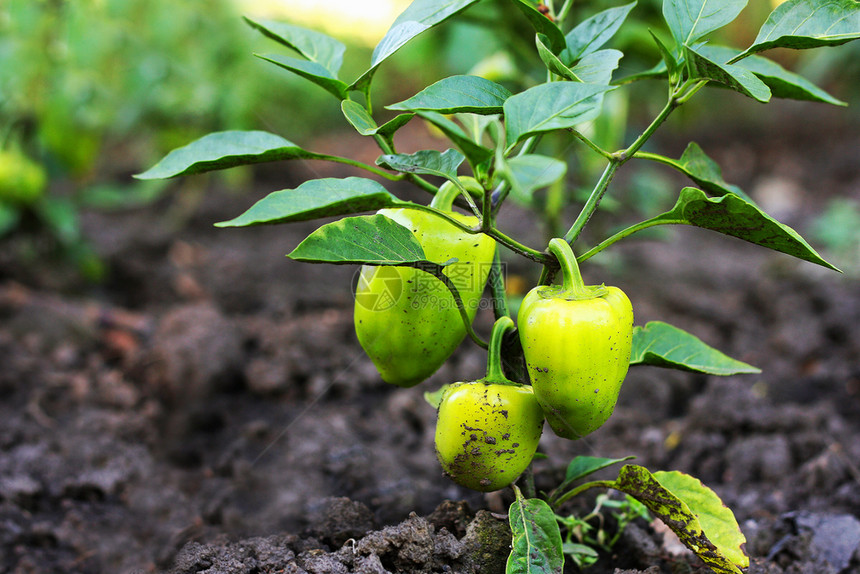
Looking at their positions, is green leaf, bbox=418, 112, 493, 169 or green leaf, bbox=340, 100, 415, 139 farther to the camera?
green leaf, bbox=340, 100, 415, 139

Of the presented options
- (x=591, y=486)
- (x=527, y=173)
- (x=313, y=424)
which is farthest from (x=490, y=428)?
(x=313, y=424)

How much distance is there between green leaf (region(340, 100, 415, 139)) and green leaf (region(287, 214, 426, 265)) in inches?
3.6

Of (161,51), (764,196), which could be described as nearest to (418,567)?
(161,51)

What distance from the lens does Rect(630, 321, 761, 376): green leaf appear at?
803mm

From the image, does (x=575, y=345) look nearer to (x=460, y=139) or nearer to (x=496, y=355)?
(x=496, y=355)

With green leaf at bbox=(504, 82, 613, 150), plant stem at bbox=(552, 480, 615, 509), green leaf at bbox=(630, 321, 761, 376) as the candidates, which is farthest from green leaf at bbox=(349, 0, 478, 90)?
plant stem at bbox=(552, 480, 615, 509)

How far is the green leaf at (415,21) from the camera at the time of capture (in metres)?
0.62

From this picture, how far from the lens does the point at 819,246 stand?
2.71m

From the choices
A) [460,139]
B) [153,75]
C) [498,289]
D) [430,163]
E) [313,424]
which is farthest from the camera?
[153,75]

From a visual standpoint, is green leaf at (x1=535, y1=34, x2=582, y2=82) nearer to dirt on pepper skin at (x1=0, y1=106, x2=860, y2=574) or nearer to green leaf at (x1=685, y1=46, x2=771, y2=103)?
green leaf at (x1=685, y1=46, x2=771, y2=103)

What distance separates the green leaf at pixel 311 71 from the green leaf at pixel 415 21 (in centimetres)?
5

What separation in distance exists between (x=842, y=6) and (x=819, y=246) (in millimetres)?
2403

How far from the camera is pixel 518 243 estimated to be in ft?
2.24

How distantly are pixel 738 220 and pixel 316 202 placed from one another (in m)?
0.42
